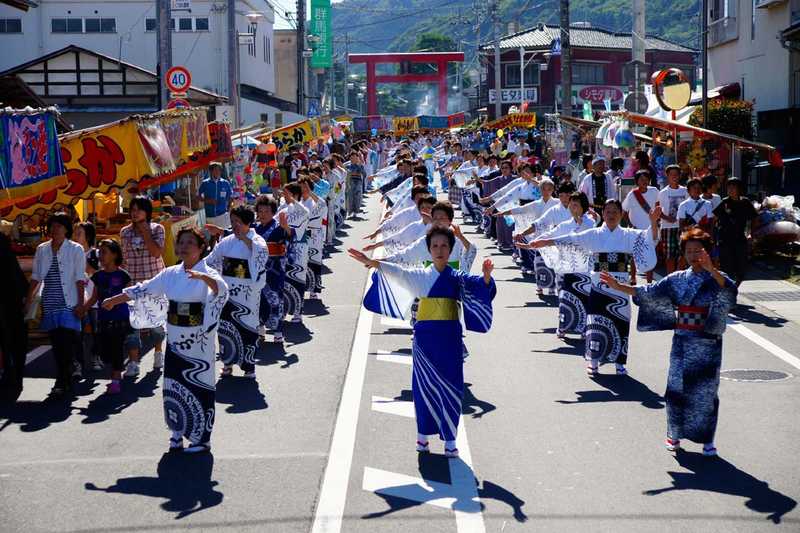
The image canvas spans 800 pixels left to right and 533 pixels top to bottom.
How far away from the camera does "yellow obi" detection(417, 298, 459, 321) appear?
8070 mm

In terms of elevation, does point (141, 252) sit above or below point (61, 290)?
above

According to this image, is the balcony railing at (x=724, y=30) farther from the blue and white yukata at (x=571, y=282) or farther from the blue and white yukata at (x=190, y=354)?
the blue and white yukata at (x=190, y=354)

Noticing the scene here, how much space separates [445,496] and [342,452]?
1.22m

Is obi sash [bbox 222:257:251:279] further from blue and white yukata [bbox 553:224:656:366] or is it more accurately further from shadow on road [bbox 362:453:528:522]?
shadow on road [bbox 362:453:528:522]

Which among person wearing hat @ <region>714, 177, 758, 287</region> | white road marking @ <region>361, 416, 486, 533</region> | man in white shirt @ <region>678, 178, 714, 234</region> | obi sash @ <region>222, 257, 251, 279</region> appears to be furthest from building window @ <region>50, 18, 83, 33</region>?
white road marking @ <region>361, 416, 486, 533</region>

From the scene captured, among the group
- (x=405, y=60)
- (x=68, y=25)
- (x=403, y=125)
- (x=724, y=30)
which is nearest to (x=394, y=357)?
(x=724, y=30)

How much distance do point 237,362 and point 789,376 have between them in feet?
16.5

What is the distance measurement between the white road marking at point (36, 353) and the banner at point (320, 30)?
61.6 m

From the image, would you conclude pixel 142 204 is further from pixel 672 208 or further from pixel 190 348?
pixel 672 208

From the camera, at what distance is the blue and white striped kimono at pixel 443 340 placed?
8.01 m

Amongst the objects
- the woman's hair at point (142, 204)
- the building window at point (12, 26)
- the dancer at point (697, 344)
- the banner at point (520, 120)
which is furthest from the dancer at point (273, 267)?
the building window at point (12, 26)

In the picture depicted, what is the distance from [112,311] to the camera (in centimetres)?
1072

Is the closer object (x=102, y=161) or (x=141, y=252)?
(x=141, y=252)

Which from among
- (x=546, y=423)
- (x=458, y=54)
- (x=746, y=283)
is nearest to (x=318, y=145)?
(x=746, y=283)
